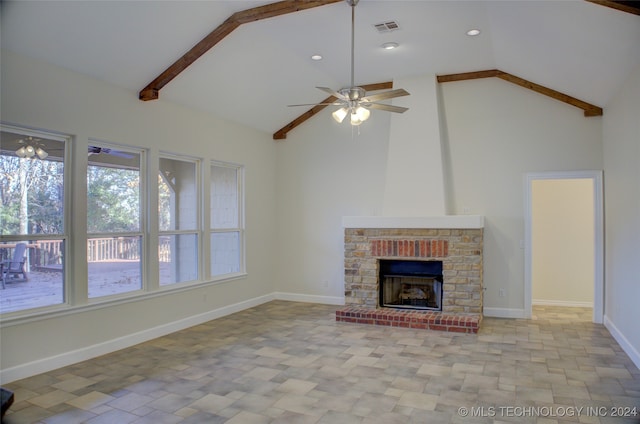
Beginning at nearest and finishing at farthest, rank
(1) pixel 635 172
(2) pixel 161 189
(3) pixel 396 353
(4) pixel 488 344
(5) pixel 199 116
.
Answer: (1) pixel 635 172 < (3) pixel 396 353 < (4) pixel 488 344 < (2) pixel 161 189 < (5) pixel 199 116

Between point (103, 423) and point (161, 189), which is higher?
point (161, 189)

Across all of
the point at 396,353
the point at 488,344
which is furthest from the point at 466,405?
the point at 488,344

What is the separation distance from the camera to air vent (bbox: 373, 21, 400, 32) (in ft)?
15.1

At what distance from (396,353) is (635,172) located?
118 inches

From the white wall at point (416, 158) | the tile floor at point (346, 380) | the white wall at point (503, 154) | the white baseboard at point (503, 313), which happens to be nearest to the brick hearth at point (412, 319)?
the tile floor at point (346, 380)

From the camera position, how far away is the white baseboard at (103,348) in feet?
12.6

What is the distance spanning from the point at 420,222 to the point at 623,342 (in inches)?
105

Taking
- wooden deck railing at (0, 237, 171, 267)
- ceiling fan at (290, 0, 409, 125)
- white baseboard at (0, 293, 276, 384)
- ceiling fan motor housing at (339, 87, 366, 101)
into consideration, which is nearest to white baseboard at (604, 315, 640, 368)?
ceiling fan at (290, 0, 409, 125)

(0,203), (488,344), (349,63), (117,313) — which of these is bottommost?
(488,344)

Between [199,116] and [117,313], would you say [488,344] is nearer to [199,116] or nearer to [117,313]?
[117,313]

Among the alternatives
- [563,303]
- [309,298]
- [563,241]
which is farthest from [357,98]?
[563,303]

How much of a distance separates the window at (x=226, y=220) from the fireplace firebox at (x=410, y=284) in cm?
232

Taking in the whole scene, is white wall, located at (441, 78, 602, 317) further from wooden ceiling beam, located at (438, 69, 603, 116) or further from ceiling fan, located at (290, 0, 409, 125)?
ceiling fan, located at (290, 0, 409, 125)

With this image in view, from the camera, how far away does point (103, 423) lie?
3092 mm
